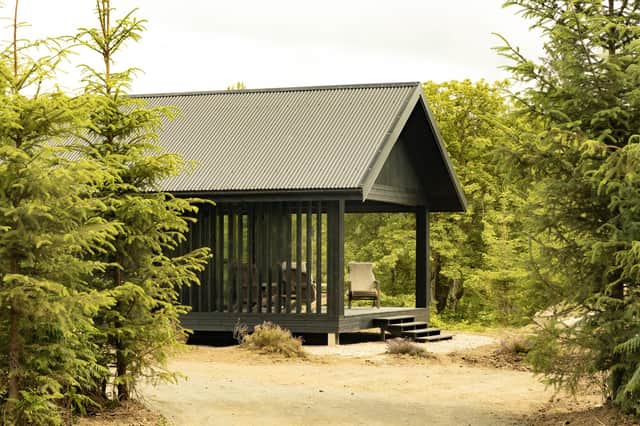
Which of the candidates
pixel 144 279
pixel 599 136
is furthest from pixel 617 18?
pixel 144 279

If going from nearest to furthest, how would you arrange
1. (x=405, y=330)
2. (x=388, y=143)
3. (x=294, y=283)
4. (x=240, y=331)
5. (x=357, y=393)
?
(x=357, y=393) → (x=240, y=331) → (x=388, y=143) → (x=294, y=283) → (x=405, y=330)

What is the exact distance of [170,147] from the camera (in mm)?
21641

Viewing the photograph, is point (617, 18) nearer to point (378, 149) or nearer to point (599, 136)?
point (599, 136)

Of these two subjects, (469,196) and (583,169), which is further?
(469,196)

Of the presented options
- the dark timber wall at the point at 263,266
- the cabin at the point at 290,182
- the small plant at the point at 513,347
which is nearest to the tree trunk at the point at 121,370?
the cabin at the point at 290,182

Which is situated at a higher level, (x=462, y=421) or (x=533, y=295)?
(x=533, y=295)

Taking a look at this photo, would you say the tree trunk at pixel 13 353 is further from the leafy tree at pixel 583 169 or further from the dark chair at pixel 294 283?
the dark chair at pixel 294 283

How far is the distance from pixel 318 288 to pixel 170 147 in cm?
522

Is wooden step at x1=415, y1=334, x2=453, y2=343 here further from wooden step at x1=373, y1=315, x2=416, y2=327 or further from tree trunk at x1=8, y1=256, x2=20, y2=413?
tree trunk at x1=8, y1=256, x2=20, y2=413

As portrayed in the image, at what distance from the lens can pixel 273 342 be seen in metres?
17.7

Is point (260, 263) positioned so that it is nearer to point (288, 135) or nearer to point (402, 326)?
point (288, 135)

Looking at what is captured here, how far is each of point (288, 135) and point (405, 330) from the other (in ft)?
16.4

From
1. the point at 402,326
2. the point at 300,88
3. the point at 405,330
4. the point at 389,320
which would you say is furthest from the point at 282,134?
the point at 405,330

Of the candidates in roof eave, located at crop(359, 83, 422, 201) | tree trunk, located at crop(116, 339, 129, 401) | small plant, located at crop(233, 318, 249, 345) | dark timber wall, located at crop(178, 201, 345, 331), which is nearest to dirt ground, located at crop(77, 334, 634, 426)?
tree trunk, located at crop(116, 339, 129, 401)
